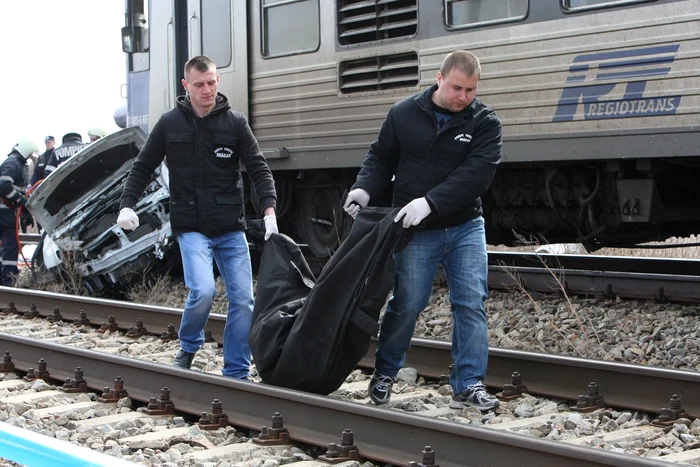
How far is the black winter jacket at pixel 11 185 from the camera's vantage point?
485 inches

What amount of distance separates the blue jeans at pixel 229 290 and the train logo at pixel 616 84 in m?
3.40

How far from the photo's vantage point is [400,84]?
9.67 meters

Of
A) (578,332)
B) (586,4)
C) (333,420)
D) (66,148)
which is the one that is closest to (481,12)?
(586,4)

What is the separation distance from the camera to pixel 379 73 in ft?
32.3

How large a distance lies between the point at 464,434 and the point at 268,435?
1.05 meters

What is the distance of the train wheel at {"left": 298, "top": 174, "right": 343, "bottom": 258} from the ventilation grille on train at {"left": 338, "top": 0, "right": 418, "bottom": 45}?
1.70 meters

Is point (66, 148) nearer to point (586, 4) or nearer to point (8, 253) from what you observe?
point (8, 253)

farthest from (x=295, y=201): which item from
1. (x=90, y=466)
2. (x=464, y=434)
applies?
(x=90, y=466)

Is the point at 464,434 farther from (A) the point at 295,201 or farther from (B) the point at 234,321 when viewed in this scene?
(A) the point at 295,201

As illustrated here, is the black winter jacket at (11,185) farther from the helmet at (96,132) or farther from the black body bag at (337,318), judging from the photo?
the black body bag at (337,318)

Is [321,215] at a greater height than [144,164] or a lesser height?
lesser

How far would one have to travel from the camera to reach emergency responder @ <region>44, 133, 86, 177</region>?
14.0 meters

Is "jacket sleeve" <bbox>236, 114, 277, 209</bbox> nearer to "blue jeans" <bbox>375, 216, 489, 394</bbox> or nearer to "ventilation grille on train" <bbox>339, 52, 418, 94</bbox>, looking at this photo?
"blue jeans" <bbox>375, 216, 489, 394</bbox>

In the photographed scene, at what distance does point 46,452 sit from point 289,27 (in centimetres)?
762
